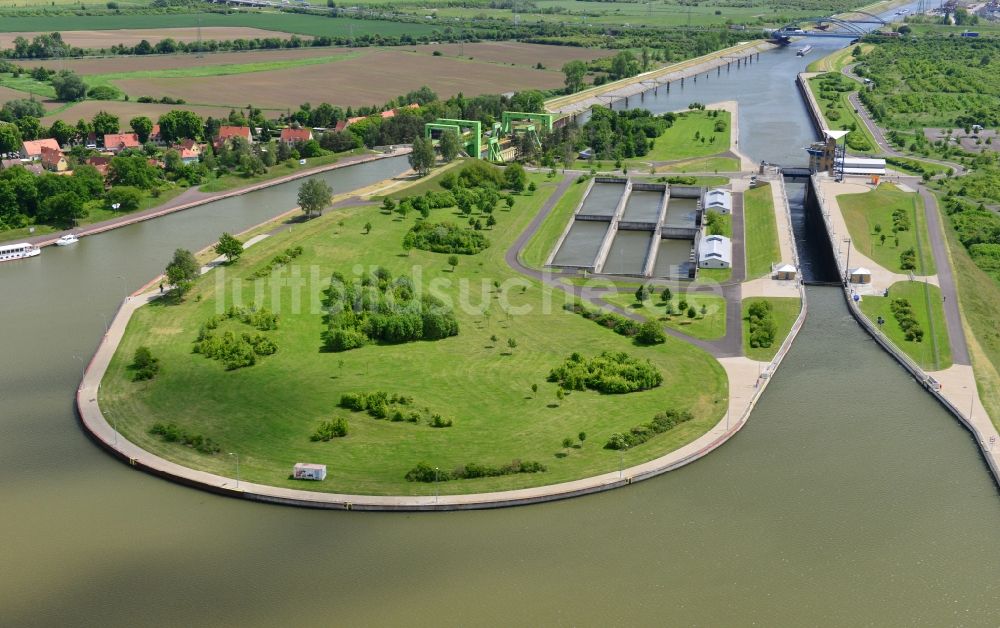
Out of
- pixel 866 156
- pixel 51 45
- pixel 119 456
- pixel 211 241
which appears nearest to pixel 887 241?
pixel 866 156

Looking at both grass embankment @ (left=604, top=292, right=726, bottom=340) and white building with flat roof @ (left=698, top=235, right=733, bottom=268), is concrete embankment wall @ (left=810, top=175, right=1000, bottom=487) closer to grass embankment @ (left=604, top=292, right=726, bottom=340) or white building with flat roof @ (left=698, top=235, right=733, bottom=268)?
white building with flat roof @ (left=698, top=235, right=733, bottom=268)

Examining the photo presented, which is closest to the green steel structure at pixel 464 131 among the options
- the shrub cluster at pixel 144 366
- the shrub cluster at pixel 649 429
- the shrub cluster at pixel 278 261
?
the shrub cluster at pixel 278 261

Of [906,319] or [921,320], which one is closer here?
[906,319]

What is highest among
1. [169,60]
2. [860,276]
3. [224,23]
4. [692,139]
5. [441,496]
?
[224,23]

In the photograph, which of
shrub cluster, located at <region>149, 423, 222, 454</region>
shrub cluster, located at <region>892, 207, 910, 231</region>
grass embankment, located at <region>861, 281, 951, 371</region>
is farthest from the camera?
shrub cluster, located at <region>892, 207, 910, 231</region>

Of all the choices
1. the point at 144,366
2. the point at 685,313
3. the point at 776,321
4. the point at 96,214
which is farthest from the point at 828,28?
the point at 144,366

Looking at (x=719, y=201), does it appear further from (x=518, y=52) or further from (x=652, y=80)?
(x=518, y=52)

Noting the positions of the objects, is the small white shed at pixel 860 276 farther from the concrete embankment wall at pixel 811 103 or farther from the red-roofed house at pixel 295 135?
the red-roofed house at pixel 295 135

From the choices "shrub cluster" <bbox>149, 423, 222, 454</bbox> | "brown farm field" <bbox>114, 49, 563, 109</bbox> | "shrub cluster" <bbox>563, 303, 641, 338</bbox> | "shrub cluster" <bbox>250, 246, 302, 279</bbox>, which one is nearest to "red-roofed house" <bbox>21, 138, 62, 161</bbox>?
"brown farm field" <bbox>114, 49, 563, 109</bbox>
